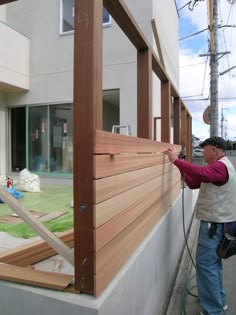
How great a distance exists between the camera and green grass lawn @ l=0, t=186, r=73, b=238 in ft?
12.7

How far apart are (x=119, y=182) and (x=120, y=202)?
0.43ft

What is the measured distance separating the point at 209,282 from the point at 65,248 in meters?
1.73

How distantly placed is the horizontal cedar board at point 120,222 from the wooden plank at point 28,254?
2.59ft

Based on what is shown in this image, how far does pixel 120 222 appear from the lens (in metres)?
1.95

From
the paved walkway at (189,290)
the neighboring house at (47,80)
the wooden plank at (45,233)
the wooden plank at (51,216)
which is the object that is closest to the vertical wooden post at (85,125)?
the wooden plank at (45,233)

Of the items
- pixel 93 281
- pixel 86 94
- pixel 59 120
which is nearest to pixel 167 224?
pixel 93 281

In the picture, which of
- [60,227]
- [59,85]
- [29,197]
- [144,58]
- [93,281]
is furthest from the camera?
[59,85]

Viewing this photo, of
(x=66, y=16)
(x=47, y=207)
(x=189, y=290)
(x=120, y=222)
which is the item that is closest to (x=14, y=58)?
(x=66, y=16)

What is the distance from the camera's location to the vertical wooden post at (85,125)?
1.56m

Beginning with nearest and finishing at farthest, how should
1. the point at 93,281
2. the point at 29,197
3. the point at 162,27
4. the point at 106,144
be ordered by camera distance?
the point at 93,281, the point at 106,144, the point at 29,197, the point at 162,27

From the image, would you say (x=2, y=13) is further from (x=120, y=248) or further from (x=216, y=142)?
(x=120, y=248)

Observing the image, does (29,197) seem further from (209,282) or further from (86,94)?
(86,94)

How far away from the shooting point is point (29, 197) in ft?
21.5

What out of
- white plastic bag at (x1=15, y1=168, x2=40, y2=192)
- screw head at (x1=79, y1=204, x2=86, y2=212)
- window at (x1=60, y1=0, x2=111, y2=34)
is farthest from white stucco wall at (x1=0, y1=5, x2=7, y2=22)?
screw head at (x1=79, y1=204, x2=86, y2=212)
